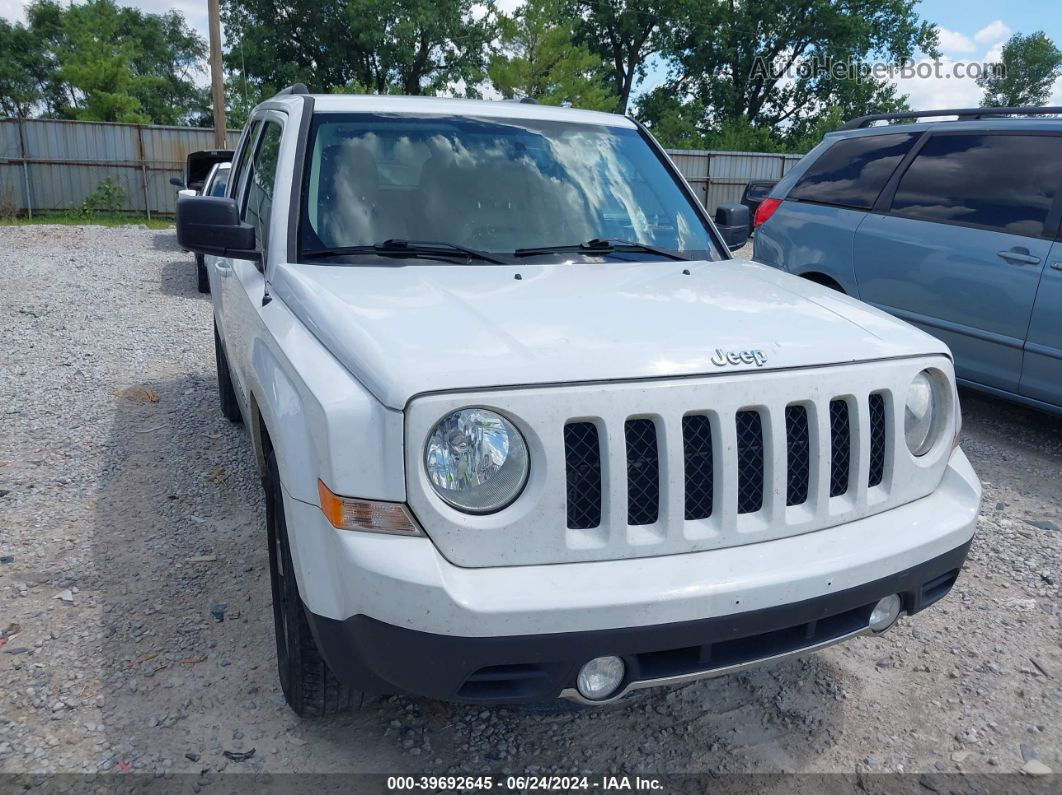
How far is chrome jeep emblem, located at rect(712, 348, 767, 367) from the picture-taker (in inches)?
84.4

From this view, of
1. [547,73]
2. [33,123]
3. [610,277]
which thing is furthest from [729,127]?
[610,277]

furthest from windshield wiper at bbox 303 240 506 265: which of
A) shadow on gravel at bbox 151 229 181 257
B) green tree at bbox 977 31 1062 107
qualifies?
green tree at bbox 977 31 1062 107

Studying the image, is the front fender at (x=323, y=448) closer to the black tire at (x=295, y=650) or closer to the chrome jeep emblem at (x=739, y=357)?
the black tire at (x=295, y=650)

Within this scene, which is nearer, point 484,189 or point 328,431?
point 328,431

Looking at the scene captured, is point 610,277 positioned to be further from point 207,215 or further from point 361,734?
point 361,734

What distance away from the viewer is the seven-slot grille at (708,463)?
2.03m

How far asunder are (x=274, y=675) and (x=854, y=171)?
5.28 meters

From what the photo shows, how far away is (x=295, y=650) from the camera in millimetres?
2418

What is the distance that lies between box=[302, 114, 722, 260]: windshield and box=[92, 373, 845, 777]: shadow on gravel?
144cm

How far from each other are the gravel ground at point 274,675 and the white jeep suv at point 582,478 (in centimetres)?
35

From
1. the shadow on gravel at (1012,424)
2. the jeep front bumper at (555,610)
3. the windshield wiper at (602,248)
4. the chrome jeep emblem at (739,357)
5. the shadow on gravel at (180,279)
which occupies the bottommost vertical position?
the shadow on gravel at (1012,424)

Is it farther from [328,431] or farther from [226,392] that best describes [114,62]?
[328,431]

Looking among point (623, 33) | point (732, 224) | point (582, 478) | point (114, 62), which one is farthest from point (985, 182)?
point (623, 33)

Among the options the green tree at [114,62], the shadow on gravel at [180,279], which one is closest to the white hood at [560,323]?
the shadow on gravel at [180,279]
